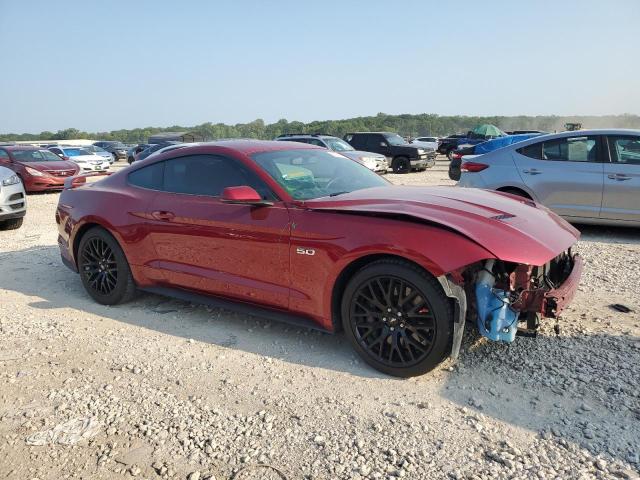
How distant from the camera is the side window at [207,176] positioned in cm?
389

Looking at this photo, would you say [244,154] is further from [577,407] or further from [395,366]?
[577,407]

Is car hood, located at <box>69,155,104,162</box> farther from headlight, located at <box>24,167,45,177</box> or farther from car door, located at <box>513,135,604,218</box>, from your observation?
car door, located at <box>513,135,604,218</box>

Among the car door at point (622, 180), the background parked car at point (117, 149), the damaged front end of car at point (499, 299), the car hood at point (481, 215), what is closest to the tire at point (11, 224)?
the car hood at point (481, 215)

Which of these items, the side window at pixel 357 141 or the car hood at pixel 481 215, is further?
the side window at pixel 357 141

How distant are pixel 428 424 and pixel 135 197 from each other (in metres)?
3.25

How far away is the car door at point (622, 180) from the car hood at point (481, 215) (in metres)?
3.53

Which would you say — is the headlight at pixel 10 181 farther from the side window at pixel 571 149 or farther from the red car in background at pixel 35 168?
the side window at pixel 571 149

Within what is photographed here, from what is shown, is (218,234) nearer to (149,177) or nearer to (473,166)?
(149,177)

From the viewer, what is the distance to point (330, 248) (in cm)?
336

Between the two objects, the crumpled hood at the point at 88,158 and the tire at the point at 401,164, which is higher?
the crumpled hood at the point at 88,158

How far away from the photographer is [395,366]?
3.23 meters

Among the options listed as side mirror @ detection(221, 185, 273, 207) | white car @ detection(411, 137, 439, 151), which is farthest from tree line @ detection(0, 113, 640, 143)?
side mirror @ detection(221, 185, 273, 207)

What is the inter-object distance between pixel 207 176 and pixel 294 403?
6.84ft

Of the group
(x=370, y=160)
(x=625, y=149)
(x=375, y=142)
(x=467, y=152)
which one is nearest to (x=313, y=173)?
(x=625, y=149)
